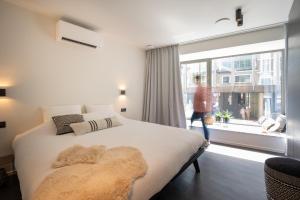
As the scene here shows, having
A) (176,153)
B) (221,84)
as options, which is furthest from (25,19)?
(221,84)

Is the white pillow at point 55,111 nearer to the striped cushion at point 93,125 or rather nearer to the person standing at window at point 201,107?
the striped cushion at point 93,125

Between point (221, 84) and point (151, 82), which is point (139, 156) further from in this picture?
point (221, 84)

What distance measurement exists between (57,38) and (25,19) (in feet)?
1.48

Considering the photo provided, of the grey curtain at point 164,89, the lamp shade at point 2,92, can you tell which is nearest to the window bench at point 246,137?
the grey curtain at point 164,89

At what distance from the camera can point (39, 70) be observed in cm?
249

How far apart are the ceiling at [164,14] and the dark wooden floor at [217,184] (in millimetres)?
2409

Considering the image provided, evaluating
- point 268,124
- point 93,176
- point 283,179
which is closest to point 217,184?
point 283,179

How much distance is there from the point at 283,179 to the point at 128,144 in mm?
1377

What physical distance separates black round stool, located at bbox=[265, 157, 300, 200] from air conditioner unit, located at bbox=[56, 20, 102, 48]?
3057 millimetres

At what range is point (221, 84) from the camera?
13.8 ft

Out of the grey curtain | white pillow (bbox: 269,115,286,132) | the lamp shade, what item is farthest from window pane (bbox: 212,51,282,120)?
the lamp shade

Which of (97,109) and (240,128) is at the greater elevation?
(97,109)

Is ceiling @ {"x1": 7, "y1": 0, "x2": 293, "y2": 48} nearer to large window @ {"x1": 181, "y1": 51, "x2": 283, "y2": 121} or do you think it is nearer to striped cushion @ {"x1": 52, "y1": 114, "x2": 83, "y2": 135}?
large window @ {"x1": 181, "y1": 51, "x2": 283, "y2": 121}

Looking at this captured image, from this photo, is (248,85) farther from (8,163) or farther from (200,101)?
(8,163)
